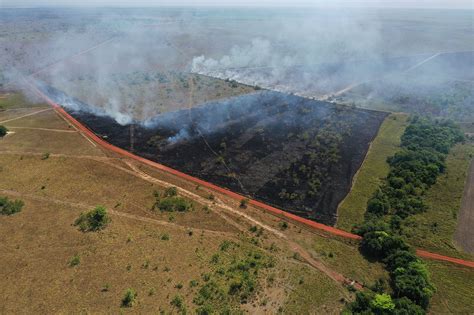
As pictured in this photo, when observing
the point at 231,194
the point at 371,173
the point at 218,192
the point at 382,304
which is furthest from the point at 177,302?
the point at 371,173

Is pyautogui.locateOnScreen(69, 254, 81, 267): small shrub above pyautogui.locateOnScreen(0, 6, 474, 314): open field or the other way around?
the other way around

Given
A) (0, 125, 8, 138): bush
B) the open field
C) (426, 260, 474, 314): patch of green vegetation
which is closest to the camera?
(426, 260, 474, 314): patch of green vegetation

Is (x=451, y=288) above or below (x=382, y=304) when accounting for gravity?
below

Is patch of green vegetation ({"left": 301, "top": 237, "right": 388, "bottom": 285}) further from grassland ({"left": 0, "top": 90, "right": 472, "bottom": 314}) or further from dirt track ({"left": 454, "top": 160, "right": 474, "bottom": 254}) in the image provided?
dirt track ({"left": 454, "top": 160, "right": 474, "bottom": 254})

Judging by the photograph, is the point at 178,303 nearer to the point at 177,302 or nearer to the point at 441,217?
the point at 177,302

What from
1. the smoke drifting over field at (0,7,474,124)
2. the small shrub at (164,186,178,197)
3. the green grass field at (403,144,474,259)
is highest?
the smoke drifting over field at (0,7,474,124)

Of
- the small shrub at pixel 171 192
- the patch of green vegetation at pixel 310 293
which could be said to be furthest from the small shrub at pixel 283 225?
the small shrub at pixel 171 192

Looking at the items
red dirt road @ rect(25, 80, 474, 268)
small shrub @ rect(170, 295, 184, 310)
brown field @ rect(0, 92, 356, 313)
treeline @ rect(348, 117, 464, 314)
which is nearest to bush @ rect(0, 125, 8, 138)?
→ red dirt road @ rect(25, 80, 474, 268)
